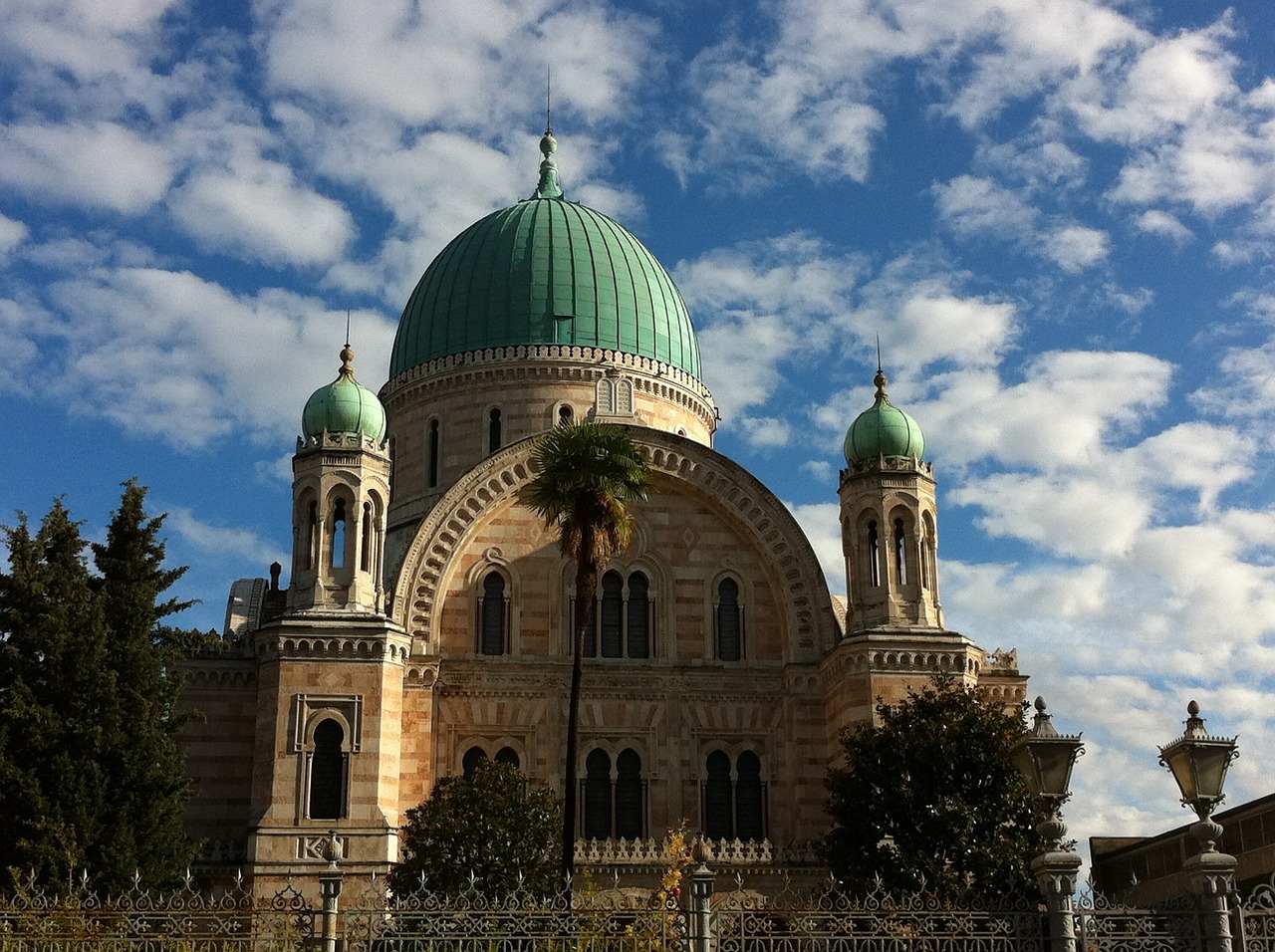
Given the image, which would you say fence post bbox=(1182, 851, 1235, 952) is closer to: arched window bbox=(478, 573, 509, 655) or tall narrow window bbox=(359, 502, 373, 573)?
arched window bbox=(478, 573, 509, 655)

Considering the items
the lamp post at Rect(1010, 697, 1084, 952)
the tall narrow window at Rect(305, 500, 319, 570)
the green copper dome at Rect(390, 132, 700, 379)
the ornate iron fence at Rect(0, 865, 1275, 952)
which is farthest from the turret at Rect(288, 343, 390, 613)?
the lamp post at Rect(1010, 697, 1084, 952)

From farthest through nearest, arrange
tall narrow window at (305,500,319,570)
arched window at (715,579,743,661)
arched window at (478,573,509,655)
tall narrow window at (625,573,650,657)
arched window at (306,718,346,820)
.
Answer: arched window at (715,579,743,661) < tall narrow window at (625,573,650,657) < arched window at (478,573,509,655) < tall narrow window at (305,500,319,570) < arched window at (306,718,346,820)

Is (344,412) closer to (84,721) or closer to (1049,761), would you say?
(84,721)

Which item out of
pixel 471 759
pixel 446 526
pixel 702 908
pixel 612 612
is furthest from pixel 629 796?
pixel 702 908

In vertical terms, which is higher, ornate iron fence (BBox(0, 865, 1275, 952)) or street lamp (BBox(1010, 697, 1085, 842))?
street lamp (BBox(1010, 697, 1085, 842))

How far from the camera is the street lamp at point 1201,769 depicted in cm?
1636

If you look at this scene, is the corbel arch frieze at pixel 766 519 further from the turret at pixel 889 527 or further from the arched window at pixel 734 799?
the arched window at pixel 734 799

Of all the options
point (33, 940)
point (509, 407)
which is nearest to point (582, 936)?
point (33, 940)

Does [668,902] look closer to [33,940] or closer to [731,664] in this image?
[33,940]

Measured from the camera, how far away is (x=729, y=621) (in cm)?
3772

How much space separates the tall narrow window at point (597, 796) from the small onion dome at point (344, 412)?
30.6ft

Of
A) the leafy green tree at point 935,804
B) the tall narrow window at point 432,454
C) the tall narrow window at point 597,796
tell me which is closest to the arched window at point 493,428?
the tall narrow window at point 432,454

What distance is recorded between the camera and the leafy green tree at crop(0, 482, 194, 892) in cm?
2769

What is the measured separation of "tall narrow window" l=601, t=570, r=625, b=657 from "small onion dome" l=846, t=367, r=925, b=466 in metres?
6.46
